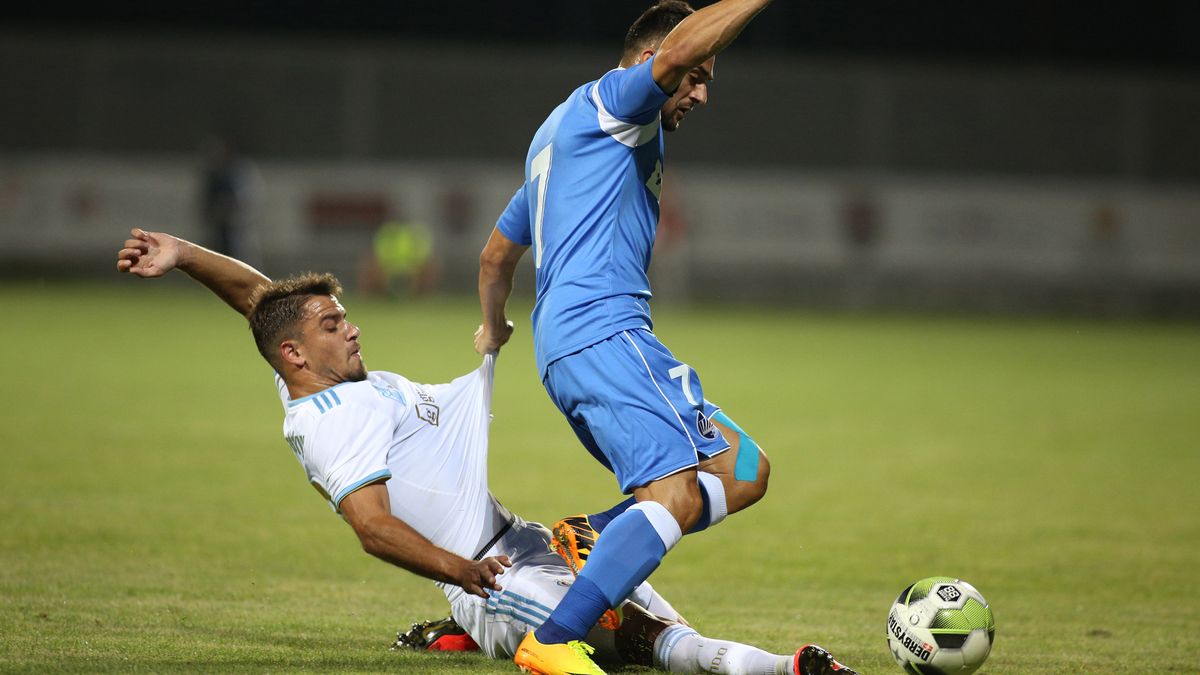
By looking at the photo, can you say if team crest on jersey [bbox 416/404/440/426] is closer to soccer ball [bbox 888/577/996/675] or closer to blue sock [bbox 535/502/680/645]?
blue sock [bbox 535/502/680/645]

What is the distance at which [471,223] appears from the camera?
27078 millimetres

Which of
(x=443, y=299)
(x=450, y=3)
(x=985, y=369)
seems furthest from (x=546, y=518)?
(x=450, y=3)

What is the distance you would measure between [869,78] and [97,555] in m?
24.4

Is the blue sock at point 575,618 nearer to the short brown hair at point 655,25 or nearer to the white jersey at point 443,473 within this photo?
the white jersey at point 443,473

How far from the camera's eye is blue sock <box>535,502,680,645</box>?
4.52 meters

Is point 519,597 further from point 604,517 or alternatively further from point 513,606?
point 604,517

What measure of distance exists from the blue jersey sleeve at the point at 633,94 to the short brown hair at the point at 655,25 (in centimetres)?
15

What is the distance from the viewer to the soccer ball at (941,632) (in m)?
4.91

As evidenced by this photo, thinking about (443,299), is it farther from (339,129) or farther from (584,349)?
(584,349)

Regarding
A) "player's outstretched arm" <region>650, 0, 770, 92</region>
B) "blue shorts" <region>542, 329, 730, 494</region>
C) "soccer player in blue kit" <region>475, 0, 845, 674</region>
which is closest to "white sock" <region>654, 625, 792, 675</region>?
"soccer player in blue kit" <region>475, 0, 845, 674</region>

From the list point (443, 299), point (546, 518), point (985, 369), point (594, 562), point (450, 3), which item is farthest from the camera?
point (450, 3)

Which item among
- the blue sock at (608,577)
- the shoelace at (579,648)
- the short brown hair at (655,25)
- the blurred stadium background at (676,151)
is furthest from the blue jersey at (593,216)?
the blurred stadium background at (676,151)

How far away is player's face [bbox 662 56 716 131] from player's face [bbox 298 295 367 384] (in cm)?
136

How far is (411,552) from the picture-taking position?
4.60 metres
